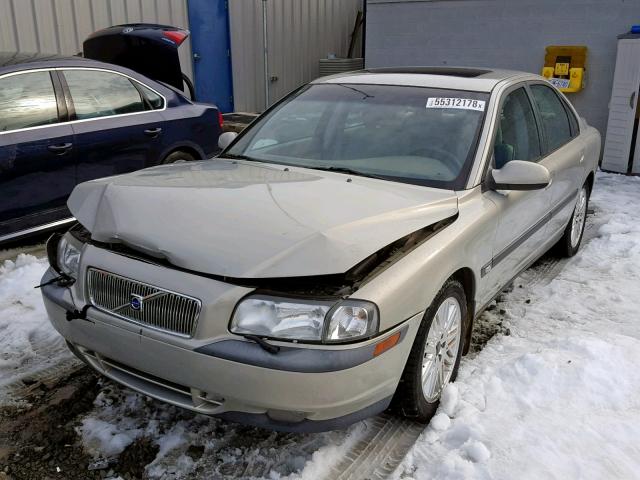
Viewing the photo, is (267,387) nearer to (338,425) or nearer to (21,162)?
(338,425)

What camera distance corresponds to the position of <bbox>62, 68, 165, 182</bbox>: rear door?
16.6 ft

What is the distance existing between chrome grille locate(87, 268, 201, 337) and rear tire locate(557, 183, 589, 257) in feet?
11.9

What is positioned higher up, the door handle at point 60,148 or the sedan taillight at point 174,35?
the sedan taillight at point 174,35

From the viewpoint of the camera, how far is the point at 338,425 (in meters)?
2.37

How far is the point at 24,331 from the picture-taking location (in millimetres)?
3633

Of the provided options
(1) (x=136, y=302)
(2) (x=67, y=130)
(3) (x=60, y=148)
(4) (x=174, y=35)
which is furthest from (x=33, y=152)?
(1) (x=136, y=302)

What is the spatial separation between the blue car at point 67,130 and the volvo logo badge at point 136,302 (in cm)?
269

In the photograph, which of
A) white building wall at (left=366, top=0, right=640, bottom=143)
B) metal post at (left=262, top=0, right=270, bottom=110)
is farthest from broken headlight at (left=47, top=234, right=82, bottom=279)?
metal post at (left=262, top=0, right=270, bottom=110)

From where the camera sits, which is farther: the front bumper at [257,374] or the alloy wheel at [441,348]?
the alloy wheel at [441,348]

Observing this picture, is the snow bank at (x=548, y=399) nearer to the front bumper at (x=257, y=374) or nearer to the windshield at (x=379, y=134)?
the front bumper at (x=257, y=374)

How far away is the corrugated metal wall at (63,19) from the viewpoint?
760cm

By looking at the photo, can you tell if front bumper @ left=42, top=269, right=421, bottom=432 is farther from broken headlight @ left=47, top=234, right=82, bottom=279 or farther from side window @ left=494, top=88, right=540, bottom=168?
side window @ left=494, top=88, right=540, bottom=168

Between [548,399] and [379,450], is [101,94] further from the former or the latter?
[548,399]

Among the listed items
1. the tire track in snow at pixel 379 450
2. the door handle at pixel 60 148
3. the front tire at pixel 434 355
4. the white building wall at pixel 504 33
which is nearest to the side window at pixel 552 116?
the front tire at pixel 434 355
